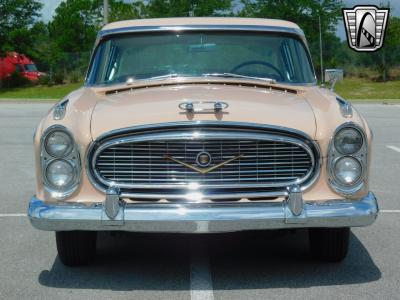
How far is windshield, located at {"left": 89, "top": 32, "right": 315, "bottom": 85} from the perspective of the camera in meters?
5.79

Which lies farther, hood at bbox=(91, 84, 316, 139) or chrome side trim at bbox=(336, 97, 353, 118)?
chrome side trim at bbox=(336, 97, 353, 118)

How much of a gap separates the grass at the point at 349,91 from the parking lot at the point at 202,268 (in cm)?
2273

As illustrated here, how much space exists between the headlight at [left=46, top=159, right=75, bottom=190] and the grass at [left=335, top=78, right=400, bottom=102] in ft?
77.1

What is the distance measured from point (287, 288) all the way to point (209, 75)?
5.86ft

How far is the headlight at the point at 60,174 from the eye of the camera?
464 cm

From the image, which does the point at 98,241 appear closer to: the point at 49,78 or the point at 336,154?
the point at 336,154

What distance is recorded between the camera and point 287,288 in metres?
4.66

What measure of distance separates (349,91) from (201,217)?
1166 inches

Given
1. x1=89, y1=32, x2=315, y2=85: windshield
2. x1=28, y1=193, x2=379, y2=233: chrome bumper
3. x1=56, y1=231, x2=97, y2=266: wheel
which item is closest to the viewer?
x1=28, y1=193, x2=379, y2=233: chrome bumper

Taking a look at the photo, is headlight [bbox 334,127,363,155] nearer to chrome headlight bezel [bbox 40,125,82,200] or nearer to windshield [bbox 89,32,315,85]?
windshield [bbox 89,32,315,85]

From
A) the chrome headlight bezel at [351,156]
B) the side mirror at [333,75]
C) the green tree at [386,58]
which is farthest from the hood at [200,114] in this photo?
the green tree at [386,58]

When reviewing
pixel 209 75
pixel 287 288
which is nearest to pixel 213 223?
pixel 287 288

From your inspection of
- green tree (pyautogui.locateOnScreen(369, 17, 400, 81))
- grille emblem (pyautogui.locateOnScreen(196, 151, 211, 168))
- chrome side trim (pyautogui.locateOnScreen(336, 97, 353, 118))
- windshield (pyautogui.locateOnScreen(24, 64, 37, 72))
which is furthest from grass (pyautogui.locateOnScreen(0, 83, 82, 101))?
grille emblem (pyautogui.locateOnScreen(196, 151, 211, 168))

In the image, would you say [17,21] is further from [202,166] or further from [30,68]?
[202,166]
